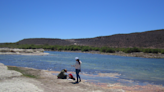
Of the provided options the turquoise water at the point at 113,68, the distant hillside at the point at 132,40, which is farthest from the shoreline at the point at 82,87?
the distant hillside at the point at 132,40

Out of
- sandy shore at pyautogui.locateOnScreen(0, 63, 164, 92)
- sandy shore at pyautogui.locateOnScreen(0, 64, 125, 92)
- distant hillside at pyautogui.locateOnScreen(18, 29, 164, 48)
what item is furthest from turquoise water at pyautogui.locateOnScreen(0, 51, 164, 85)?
distant hillside at pyautogui.locateOnScreen(18, 29, 164, 48)

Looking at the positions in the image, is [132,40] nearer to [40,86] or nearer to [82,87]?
[82,87]

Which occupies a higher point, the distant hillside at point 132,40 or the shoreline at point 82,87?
the distant hillside at point 132,40

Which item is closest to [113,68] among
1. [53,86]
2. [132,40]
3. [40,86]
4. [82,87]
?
[82,87]

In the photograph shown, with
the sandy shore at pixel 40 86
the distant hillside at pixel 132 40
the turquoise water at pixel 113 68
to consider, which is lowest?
the turquoise water at pixel 113 68

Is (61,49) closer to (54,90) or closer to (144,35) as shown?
(144,35)

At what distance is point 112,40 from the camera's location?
281 feet

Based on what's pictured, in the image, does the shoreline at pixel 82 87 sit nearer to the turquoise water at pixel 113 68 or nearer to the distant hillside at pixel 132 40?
the turquoise water at pixel 113 68

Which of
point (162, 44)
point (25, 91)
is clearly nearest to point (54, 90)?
point (25, 91)

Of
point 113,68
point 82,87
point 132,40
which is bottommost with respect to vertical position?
point 113,68

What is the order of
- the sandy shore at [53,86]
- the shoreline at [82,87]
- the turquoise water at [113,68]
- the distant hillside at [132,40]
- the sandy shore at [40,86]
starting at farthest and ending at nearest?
the distant hillside at [132,40]
the turquoise water at [113,68]
the shoreline at [82,87]
the sandy shore at [53,86]
the sandy shore at [40,86]

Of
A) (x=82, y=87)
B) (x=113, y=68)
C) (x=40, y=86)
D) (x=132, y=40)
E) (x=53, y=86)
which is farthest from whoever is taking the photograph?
(x=132, y=40)

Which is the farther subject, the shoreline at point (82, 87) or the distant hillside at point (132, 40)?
the distant hillside at point (132, 40)


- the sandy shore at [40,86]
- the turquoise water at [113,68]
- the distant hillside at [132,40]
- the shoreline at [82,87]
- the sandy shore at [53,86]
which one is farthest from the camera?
the distant hillside at [132,40]
